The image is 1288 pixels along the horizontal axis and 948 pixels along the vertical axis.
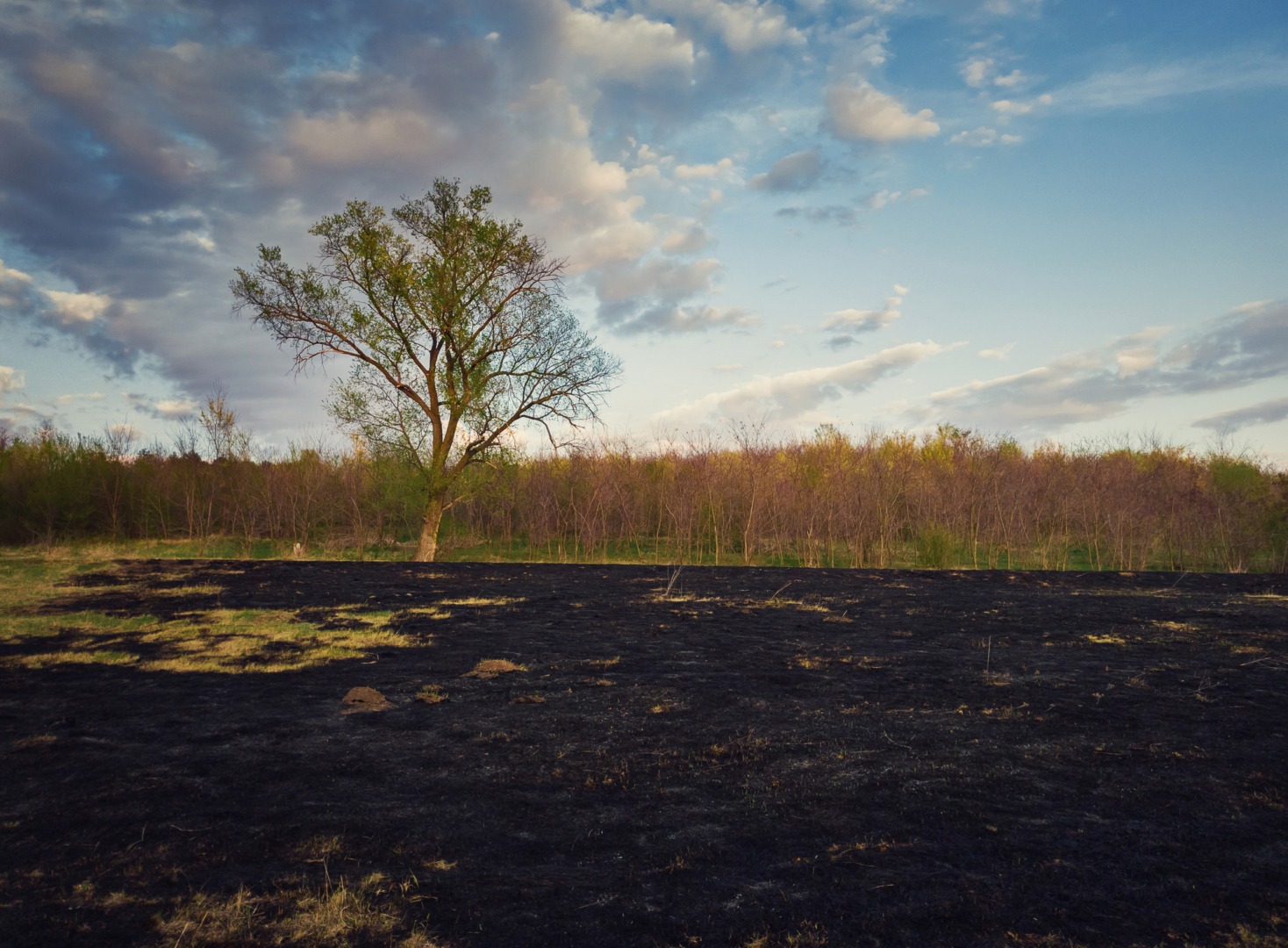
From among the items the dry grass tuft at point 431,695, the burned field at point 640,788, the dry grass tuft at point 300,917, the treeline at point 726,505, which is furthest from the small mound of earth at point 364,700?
the treeline at point 726,505

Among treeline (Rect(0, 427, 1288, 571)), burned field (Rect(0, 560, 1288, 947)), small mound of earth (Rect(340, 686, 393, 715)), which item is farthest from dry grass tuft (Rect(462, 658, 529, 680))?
treeline (Rect(0, 427, 1288, 571))

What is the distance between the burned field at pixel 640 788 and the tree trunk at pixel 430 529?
10.3 m

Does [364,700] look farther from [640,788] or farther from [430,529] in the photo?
[430,529]

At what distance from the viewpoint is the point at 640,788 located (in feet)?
11.3

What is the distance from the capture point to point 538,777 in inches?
141

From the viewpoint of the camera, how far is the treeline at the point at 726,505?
1773 cm

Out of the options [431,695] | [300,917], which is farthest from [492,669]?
[300,917]

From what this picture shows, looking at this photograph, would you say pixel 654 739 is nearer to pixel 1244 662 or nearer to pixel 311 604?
pixel 1244 662

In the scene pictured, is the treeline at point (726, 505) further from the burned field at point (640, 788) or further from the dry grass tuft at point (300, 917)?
the dry grass tuft at point (300, 917)

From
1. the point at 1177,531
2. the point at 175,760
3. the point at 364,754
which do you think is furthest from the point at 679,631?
the point at 1177,531

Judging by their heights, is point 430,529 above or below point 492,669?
above

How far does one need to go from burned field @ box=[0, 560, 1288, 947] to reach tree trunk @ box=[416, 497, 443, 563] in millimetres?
10267

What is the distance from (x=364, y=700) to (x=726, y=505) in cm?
1478

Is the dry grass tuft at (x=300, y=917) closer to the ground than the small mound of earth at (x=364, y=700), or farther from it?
closer to the ground
